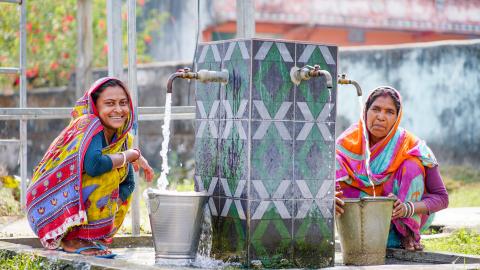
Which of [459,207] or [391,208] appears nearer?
[391,208]

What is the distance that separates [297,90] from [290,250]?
79 cm

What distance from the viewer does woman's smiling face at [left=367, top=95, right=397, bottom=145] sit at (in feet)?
19.8

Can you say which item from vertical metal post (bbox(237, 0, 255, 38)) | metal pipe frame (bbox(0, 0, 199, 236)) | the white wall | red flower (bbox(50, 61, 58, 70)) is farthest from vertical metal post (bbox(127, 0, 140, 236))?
red flower (bbox(50, 61, 58, 70))

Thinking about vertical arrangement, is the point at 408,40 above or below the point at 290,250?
above

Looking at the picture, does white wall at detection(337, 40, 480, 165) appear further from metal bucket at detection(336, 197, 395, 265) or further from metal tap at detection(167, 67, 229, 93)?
metal tap at detection(167, 67, 229, 93)

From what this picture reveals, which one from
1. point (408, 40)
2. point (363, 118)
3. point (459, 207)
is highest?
point (408, 40)

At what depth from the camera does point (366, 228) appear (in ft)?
18.0

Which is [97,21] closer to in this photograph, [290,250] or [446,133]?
[446,133]

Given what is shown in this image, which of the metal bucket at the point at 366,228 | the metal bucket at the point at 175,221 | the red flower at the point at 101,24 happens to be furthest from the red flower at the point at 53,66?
the metal bucket at the point at 175,221

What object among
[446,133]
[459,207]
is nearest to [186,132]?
[446,133]

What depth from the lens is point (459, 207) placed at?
1032 cm

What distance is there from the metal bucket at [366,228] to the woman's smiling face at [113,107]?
4.09 ft

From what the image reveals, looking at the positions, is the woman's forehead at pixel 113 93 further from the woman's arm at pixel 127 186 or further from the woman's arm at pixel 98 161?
the woman's arm at pixel 127 186

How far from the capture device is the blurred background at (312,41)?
12773 millimetres
